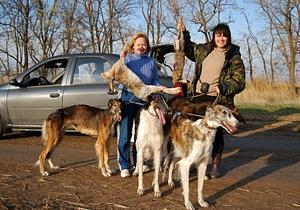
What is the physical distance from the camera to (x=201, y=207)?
4.84 metres

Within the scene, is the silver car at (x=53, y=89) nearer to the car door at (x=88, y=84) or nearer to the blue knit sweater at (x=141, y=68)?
the car door at (x=88, y=84)

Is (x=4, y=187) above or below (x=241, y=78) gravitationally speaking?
below

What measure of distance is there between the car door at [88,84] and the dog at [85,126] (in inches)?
66.0

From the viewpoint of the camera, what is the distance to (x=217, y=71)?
6105 mm

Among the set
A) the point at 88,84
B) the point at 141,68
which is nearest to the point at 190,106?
the point at 141,68

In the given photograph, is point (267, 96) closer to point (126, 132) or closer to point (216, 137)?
point (216, 137)

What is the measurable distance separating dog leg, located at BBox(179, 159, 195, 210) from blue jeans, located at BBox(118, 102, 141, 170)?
1470 millimetres

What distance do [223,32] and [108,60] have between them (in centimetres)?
341

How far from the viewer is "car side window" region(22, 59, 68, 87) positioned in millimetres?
9433

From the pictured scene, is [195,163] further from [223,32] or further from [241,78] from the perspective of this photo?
[223,32]

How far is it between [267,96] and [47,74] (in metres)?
13.7

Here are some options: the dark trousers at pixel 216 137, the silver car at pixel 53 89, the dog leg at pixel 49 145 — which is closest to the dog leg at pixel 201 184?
the dark trousers at pixel 216 137

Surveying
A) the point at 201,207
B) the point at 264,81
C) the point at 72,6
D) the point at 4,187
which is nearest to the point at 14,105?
the point at 4,187

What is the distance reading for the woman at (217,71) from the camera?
5952 millimetres
